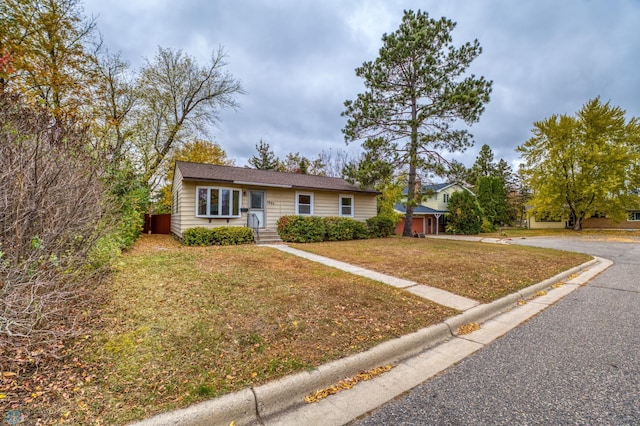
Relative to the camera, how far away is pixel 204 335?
2.87 metres

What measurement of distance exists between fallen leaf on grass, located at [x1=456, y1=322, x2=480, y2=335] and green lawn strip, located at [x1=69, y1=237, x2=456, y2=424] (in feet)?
0.80

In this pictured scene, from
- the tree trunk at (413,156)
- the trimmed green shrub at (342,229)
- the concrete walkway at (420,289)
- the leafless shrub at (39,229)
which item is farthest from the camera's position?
the tree trunk at (413,156)

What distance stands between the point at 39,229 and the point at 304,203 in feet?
38.7

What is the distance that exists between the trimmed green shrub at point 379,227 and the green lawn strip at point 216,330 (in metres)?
9.29

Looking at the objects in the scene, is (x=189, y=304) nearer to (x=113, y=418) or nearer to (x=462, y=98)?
(x=113, y=418)

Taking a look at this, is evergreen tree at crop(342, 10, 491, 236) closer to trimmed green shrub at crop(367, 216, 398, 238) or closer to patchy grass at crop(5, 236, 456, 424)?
trimmed green shrub at crop(367, 216, 398, 238)

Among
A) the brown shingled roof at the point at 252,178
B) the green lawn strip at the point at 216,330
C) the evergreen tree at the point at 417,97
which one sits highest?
the evergreen tree at the point at 417,97

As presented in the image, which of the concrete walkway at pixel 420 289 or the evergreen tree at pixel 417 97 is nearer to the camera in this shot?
A: the concrete walkway at pixel 420 289

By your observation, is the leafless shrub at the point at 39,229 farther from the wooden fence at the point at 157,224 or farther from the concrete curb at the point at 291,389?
the wooden fence at the point at 157,224

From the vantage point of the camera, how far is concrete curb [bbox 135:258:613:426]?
1832 mm

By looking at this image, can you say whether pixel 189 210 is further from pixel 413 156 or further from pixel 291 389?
pixel 291 389

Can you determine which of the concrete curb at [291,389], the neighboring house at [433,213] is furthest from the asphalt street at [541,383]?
the neighboring house at [433,213]

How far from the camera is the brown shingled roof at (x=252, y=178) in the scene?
1188cm

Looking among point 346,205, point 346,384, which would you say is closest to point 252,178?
point 346,205
